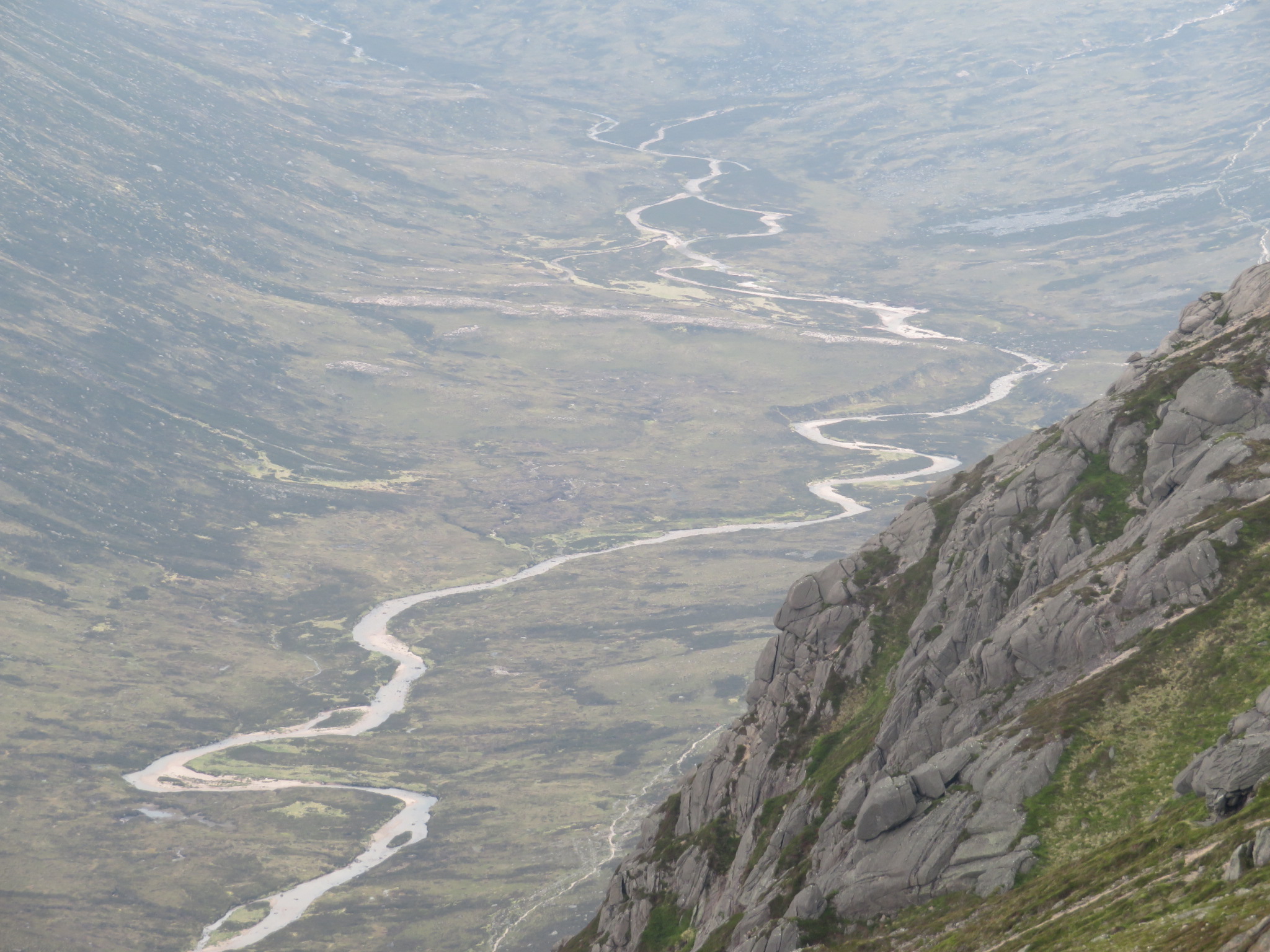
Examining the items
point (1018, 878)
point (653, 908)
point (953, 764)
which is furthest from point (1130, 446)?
point (653, 908)

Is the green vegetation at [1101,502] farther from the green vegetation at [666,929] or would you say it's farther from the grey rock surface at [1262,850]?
the grey rock surface at [1262,850]

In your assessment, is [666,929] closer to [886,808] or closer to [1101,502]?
[886,808]

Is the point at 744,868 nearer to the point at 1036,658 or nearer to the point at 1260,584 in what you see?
the point at 1036,658

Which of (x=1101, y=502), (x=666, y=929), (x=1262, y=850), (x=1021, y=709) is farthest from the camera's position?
(x=666, y=929)

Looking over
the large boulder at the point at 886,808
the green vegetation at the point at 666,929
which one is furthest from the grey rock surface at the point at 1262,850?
the green vegetation at the point at 666,929

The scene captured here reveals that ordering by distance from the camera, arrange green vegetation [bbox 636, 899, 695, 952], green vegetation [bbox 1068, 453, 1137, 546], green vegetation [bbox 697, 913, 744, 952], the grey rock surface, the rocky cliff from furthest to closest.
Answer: green vegetation [bbox 636, 899, 695, 952] < green vegetation [bbox 1068, 453, 1137, 546] < green vegetation [bbox 697, 913, 744, 952] < the rocky cliff < the grey rock surface

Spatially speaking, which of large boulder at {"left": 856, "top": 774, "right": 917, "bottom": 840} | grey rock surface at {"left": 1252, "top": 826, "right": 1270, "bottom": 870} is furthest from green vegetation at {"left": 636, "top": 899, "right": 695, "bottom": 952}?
grey rock surface at {"left": 1252, "top": 826, "right": 1270, "bottom": 870}

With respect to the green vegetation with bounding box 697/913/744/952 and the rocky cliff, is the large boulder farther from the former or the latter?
the green vegetation with bounding box 697/913/744/952

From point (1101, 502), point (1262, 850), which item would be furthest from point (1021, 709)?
point (1262, 850)
